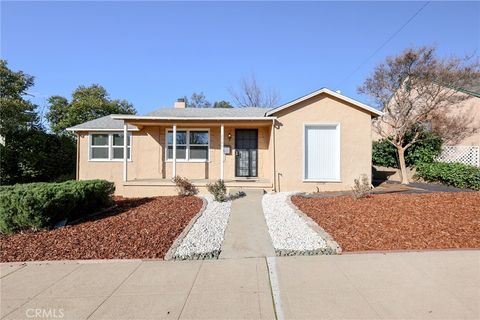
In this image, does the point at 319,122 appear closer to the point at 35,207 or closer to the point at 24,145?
the point at 35,207

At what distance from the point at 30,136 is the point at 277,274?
1923 centimetres

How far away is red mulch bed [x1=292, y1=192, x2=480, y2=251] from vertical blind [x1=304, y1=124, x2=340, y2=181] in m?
2.35

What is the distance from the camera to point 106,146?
14961mm

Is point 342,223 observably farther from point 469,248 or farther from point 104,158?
point 104,158

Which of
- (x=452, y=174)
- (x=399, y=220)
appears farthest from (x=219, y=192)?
(x=452, y=174)

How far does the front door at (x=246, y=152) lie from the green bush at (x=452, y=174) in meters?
7.78

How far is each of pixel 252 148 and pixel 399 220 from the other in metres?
7.78

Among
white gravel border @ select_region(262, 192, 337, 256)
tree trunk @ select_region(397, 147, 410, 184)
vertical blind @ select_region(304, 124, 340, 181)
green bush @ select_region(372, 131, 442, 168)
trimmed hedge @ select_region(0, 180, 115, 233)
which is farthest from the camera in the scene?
green bush @ select_region(372, 131, 442, 168)

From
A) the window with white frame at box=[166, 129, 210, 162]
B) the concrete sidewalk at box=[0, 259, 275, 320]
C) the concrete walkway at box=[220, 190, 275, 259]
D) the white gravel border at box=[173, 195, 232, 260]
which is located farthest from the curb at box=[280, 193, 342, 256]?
the window with white frame at box=[166, 129, 210, 162]

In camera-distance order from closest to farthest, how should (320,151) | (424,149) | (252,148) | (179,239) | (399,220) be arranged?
(179,239) → (399,220) → (320,151) → (252,148) → (424,149)

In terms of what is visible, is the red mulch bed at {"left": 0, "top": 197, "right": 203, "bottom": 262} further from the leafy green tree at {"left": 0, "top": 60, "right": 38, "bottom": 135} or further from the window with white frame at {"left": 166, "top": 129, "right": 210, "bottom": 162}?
the leafy green tree at {"left": 0, "top": 60, "right": 38, "bottom": 135}

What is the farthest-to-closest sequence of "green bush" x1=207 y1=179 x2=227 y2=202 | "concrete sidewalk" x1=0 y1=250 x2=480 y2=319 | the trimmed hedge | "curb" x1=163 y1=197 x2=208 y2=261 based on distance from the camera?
"green bush" x1=207 y1=179 x2=227 y2=202
the trimmed hedge
"curb" x1=163 y1=197 x2=208 y2=261
"concrete sidewalk" x1=0 y1=250 x2=480 y2=319

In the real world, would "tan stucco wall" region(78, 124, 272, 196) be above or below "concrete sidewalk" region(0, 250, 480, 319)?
above

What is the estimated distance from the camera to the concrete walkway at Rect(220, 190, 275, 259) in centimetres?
548
